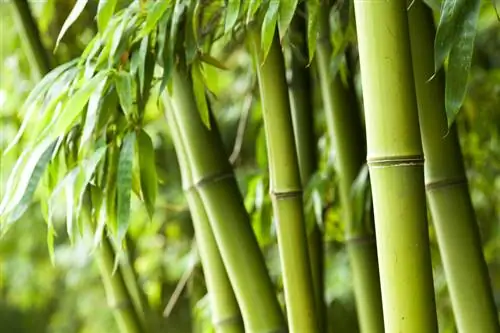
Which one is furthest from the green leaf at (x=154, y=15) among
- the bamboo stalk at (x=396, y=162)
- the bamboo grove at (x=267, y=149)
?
the bamboo stalk at (x=396, y=162)

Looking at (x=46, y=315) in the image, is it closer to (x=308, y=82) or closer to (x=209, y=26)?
(x=308, y=82)

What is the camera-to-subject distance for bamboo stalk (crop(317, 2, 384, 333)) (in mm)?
870

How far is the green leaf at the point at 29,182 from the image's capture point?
659 mm

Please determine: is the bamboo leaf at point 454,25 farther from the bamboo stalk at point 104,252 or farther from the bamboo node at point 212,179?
the bamboo stalk at point 104,252

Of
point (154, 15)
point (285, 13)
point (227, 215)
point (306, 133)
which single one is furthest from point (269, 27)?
point (306, 133)

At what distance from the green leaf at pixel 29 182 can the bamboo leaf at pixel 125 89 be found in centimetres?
7

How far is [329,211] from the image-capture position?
3.97ft

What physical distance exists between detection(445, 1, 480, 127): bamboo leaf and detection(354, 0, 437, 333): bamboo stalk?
0.03m

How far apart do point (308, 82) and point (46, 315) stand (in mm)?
1554

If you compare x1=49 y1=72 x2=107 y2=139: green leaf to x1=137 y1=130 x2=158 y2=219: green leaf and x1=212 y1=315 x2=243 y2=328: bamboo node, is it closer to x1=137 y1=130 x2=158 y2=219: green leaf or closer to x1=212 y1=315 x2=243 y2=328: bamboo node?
x1=137 y1=130 x2=158 y2=219: green leaf

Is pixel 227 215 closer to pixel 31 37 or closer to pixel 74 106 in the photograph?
pixel 74 106

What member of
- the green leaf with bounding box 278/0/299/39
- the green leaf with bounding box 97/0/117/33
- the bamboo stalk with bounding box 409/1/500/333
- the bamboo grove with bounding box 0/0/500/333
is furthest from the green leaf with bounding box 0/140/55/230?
the bamboo stalk with bounding box 409/1/500/333

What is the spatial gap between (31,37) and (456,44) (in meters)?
0.62

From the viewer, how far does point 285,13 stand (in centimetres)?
58
